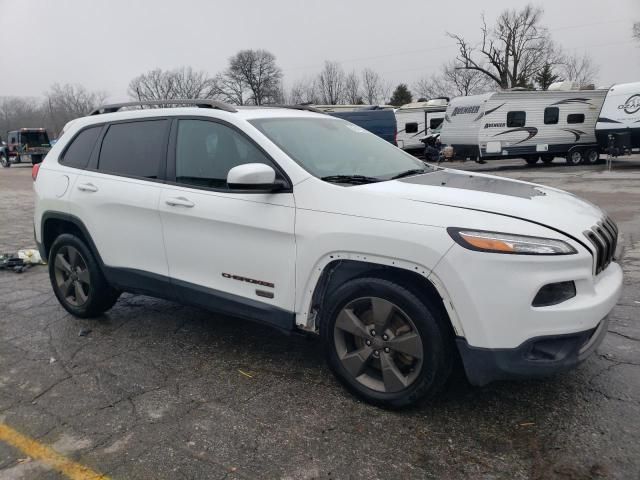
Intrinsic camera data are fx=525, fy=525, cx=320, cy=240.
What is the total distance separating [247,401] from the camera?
3.17 m

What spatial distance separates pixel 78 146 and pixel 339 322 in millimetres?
2944

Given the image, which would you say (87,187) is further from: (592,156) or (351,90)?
(351,90)

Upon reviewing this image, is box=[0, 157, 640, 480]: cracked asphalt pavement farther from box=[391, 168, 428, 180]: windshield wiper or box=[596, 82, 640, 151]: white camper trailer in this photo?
box=[596, 82, 640, 151]: white camper trailer

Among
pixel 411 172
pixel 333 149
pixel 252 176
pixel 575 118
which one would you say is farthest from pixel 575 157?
pixel 252 176

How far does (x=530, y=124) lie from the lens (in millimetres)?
21250

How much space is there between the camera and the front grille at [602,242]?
2.73 meters

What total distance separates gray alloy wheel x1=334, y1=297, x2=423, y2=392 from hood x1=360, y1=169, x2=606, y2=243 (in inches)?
25.1

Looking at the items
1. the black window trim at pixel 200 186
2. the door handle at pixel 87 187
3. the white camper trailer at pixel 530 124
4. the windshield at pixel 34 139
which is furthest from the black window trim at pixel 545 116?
the windshield at pixel 34 139

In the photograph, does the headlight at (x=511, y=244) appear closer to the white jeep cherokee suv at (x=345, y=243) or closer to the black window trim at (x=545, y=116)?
the white jeep cherokee suv at (x=345, y=243)

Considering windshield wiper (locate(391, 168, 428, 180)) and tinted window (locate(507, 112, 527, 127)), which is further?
tinted window (locate(507, 112, 527, 127))

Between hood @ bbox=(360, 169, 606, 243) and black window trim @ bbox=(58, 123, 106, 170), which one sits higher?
black window trim @ bbox=(58, 123, 106, 170)

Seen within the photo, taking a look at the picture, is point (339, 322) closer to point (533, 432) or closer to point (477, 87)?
point (533, 432)

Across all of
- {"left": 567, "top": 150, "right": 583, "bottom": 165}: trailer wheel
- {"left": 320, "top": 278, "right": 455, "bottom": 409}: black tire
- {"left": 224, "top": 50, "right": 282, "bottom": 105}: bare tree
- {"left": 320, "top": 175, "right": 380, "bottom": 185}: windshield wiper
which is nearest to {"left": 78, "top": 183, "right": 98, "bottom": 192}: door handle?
{"left": 320, "top": 175, "right": 380, "bottom": 185}: windshield wiper

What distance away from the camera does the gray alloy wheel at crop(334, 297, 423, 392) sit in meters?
2.83
